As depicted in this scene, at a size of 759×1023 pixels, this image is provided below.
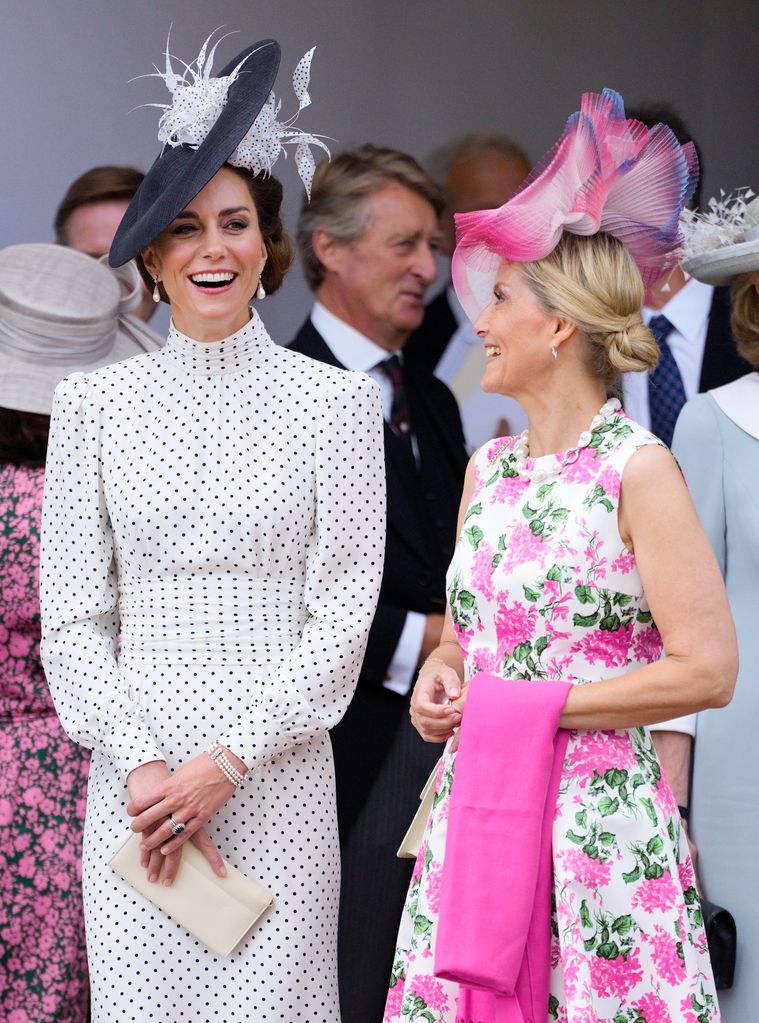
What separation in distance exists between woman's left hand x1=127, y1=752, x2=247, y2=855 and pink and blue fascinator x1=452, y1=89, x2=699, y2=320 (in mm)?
968

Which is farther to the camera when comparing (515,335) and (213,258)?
(213,258)

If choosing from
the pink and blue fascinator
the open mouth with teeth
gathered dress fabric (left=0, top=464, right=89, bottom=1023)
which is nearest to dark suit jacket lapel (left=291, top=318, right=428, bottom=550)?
gathered dress fabric (left=0, top=464, right=89, bottom=1023)

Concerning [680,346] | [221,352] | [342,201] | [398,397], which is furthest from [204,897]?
[680,346]

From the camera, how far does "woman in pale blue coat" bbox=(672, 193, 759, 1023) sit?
9.36 ft

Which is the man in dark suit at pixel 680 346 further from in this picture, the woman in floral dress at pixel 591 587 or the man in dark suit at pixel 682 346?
the woman in floral dress at pixel 591 587

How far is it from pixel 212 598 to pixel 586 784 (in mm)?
754

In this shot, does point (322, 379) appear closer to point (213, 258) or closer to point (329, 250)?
point (213, 258)

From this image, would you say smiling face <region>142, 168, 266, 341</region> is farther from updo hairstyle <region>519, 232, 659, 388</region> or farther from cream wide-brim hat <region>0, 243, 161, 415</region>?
cream wide-brim hat <region>0, 243, 161, 415</region>

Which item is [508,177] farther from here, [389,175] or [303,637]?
[303,637]

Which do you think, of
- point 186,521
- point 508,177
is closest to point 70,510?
point 186,521

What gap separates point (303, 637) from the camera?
2717 millimetres

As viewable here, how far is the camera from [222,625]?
2717 millimetres

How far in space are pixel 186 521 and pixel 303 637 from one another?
29 cm

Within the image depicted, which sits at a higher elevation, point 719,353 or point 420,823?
point 719,353
